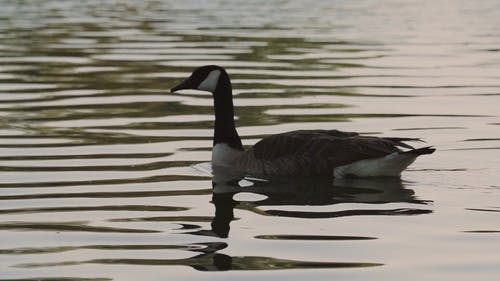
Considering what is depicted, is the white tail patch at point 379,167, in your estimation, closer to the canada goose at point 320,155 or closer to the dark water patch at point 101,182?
the canada goose at point 320,155

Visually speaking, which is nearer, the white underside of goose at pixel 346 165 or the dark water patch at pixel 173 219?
the dark water patch at pixel 173 219

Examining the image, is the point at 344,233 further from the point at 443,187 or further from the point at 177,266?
the point at 443,187

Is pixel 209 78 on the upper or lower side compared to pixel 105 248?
upper

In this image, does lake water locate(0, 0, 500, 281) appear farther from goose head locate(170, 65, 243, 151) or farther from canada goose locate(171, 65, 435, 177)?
goose head locate(170, 65, 243, 151)

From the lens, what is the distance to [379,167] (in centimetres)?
1288

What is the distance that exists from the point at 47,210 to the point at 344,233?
8.94 feet

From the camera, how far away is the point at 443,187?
484 inches

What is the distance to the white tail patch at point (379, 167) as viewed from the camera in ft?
41.5

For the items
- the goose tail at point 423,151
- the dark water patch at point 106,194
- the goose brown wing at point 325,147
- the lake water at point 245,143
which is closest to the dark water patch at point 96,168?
the lake water at point 245,143

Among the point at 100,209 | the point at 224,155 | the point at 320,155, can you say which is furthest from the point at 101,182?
the point at 320,155

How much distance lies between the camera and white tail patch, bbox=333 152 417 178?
12.6m

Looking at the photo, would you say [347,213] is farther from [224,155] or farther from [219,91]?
[219,91]

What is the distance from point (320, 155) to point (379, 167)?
0.64 meters

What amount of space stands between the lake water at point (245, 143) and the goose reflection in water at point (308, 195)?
1.4 inches
